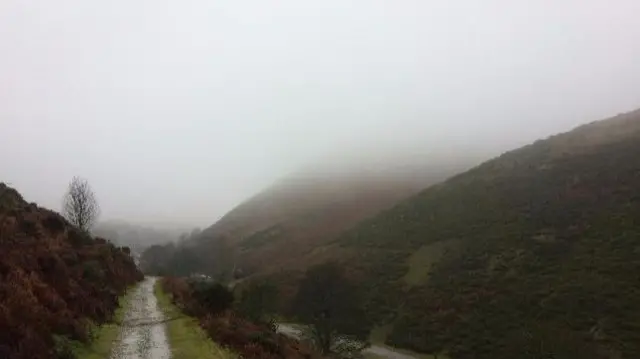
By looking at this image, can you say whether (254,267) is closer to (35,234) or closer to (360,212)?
(360,212)

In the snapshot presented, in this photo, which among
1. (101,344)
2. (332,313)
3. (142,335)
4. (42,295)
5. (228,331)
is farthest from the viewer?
(332,313)

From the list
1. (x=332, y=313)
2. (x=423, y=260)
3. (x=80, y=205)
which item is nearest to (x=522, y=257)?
(x=423, y=260)

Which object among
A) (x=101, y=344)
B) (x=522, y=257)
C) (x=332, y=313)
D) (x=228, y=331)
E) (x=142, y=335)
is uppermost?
(x=101, y=344)

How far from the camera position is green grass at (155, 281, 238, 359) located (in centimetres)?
2109

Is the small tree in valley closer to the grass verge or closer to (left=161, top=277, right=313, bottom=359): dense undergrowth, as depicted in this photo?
(left=161, top=277, right=313, bottom=359): dense undergrowth

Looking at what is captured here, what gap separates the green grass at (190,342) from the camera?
69.2 feet

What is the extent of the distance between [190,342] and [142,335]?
3.03 meters

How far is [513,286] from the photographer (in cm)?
8744

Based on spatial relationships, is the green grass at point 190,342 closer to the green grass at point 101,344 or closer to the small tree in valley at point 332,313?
the green grass at point 101,344

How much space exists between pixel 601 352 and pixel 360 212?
134 m

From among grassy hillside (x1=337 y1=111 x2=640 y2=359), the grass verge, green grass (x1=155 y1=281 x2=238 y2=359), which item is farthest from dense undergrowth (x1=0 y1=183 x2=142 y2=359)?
grassy hillside (x1=337 y1=111 x2=640 y2=359)

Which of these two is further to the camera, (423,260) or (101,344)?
(423,260)

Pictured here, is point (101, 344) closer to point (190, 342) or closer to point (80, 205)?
point (190, 342)

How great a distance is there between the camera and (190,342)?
23484mm
